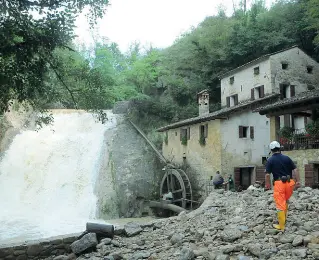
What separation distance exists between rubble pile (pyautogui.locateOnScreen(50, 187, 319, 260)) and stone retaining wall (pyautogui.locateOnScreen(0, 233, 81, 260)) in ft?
2.43

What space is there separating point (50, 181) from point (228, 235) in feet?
59.9

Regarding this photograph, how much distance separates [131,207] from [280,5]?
24.7 meters

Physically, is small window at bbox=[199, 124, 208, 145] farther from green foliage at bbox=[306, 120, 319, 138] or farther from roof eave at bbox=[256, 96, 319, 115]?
green foliage at bbox=[306, 120, 319, 138]

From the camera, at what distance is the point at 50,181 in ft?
74.9

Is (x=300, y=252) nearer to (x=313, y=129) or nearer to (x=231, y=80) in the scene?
(x=313, y=129)

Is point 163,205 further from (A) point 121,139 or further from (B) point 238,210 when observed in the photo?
(B) point 238,210

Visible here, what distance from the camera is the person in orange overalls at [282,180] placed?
20.8 ft

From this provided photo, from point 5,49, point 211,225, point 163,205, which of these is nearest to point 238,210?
point 211,225

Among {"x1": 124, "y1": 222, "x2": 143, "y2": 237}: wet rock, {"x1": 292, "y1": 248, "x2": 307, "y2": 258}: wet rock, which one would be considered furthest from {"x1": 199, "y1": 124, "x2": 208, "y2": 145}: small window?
{"x1": 292, "y1": 248, "x2": 307, "y2": 258}: wet rock

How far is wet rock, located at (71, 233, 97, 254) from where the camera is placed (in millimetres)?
8195

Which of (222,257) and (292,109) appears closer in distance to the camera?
(222,257)

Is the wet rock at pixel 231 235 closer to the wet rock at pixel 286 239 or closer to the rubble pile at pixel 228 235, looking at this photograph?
the rubble pile at pixel 228 235

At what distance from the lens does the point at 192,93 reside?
104 ft

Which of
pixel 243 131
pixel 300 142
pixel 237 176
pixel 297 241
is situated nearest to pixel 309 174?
pixel 300 142
